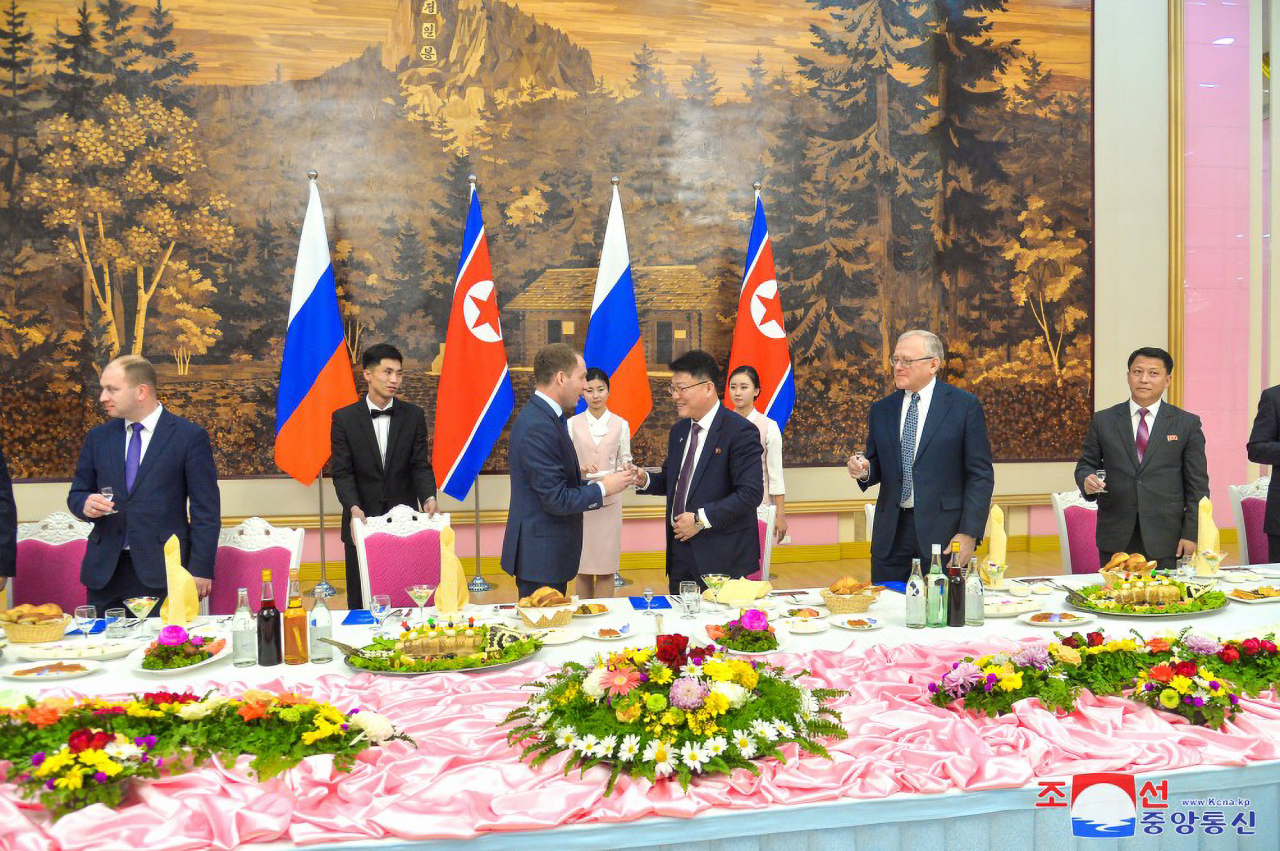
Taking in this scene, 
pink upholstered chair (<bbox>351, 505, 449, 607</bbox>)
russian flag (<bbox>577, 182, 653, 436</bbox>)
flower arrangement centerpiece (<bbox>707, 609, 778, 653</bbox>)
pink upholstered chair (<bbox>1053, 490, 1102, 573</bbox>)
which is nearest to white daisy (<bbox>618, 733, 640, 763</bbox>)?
flower arrangement centerpiece (<bbox>707, 609, 778, 653</bbox>)

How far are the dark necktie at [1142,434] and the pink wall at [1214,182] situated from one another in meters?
4.48

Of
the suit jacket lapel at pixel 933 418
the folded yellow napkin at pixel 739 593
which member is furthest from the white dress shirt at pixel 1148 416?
the folded yellow napkin at pixel 739 593

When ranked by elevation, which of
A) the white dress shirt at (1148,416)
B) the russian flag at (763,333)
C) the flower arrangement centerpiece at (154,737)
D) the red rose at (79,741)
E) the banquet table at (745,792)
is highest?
the russian flag at (763,333)

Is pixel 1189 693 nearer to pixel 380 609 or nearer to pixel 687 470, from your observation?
pixel 380 609

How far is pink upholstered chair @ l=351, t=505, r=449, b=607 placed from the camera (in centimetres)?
392

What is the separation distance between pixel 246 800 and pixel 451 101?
6.56 meters

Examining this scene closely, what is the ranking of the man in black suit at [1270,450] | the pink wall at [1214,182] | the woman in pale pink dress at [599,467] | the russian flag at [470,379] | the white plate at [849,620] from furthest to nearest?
the pink wall at [1214,182], the russian flag at [470,379], the woman in pale pink dress at [599,467], the man in black suit at [1270,450], the white plate at [849,620]

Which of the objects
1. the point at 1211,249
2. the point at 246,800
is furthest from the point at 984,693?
the point at 1211,249

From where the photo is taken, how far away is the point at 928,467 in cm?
401

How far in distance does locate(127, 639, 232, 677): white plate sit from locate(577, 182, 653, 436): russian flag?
4594 mm

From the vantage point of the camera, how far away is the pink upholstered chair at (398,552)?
12.8 feet

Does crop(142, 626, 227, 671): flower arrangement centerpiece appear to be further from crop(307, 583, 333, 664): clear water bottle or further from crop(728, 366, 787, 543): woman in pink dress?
crop(728, 366, 787, 543): woman in pink dress

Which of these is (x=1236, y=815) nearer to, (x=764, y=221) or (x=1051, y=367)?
(x=764, y=221)

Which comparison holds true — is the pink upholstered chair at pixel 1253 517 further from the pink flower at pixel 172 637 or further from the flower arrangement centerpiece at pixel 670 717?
the pink flower at pixel 172 637
